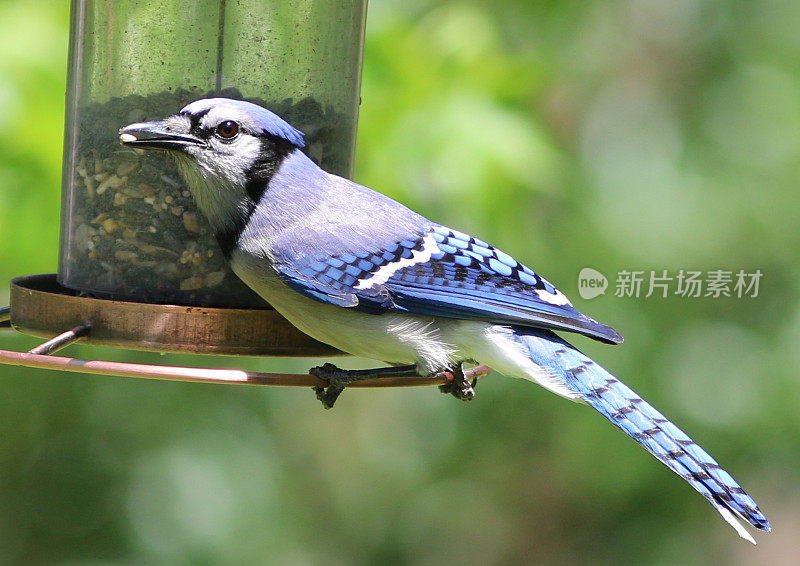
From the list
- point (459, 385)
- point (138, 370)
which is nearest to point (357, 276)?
point (459, 385)

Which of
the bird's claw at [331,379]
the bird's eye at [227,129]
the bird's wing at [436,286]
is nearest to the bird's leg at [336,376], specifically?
the bird's claw at [331,379]

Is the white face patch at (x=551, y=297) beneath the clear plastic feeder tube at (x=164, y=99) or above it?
beneath

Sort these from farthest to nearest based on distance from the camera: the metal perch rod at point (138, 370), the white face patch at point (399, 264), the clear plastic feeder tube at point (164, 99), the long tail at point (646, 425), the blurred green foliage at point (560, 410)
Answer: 1. the blurred green foliage at point (560, 410)
2. the clear plastic feeder tube at point (164, 99)
3. the white face patch at point (399, 264)
4. the long tail at point (646, 425)
5. the metal perch rod at point (138, 370)

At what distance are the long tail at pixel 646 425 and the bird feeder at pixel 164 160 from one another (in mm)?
297

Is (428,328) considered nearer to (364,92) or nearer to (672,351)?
(364,92)

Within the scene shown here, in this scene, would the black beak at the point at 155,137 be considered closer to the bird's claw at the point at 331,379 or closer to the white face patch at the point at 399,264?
the white face patch at the point at 399,264

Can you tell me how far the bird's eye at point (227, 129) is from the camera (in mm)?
2711

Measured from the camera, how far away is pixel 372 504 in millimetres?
5617

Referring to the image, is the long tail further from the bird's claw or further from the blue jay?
the bird's claw

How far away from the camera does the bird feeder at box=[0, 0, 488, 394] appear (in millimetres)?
2783

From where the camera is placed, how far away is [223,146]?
107 inches

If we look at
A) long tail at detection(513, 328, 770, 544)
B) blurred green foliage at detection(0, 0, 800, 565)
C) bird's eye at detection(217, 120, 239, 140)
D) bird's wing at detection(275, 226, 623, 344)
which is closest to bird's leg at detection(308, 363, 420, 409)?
bird's wing at detection(275, 226, 623, 344)

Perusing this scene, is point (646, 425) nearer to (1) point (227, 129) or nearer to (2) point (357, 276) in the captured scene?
(2) point (357, 276)

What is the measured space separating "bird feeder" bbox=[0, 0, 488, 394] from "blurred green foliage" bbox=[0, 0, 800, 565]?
4.56ft
